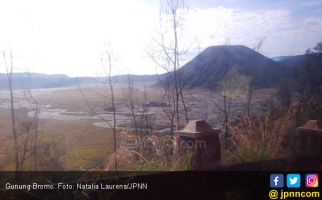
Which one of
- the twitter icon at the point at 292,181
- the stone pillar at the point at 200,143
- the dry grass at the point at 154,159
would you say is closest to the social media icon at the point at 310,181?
the twitter icon at the point at 292,181

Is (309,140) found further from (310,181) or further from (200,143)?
(200,143)

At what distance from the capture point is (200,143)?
3.19 meters

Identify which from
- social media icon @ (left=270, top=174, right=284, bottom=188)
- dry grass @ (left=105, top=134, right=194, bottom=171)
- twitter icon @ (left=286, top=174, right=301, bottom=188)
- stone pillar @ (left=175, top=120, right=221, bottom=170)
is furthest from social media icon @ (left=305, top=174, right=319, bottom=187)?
dry grass @ (left=105, top=134, right=194, bottom=171)

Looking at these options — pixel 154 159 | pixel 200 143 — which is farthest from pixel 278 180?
pixel 154 159

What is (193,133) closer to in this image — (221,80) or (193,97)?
(193,97)

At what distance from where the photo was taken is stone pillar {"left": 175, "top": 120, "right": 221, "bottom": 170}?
10.3ft

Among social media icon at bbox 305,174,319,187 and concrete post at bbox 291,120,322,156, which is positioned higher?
concrete post at bbox 291,120,322,156

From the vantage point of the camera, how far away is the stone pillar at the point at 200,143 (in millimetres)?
3150

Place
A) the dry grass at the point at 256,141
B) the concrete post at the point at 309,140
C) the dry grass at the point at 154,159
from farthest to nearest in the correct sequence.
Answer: the concrete post at the point at 309,140, the dry grass at the point at 256,141, the dry grass at the point at 154,159

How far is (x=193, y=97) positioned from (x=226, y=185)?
8.14ft

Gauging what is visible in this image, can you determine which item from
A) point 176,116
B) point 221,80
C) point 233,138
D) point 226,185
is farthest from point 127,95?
point 226,185

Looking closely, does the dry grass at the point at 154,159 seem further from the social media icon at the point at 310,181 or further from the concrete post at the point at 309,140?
the concrete post at the point at 309,140

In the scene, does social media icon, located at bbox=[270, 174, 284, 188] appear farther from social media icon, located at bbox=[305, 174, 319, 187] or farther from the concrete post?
the concrete post

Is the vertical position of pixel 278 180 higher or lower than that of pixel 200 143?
lower
